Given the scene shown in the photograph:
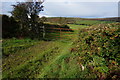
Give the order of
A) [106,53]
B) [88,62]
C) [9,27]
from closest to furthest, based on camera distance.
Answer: [106,53]
[88,62]
[9,27]

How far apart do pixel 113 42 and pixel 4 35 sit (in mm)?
9642

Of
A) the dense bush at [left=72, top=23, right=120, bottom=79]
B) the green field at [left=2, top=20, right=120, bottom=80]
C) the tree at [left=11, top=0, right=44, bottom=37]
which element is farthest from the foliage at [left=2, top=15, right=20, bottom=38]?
the dense bush at [left=72, top=23, right=120, bottom=79]

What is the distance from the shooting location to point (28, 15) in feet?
33.9

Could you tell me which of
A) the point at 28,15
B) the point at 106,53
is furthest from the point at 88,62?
the point at 28,15

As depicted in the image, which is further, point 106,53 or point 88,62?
point 88,62

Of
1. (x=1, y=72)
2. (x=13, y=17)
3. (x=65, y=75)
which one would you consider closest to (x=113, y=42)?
(x=65, y=75)

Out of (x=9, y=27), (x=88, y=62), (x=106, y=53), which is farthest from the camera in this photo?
(x=9, y=27)

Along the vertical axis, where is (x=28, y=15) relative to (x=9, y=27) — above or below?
above

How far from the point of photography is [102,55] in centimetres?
248

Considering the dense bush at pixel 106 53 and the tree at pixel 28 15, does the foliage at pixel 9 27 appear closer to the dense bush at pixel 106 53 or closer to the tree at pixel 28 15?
the tree at pixel 28 15

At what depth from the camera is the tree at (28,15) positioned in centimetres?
967

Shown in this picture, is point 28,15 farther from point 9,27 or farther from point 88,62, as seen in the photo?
point 88,62

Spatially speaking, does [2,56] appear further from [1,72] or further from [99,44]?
[99,44]


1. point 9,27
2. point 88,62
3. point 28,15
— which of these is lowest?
point 88,62
